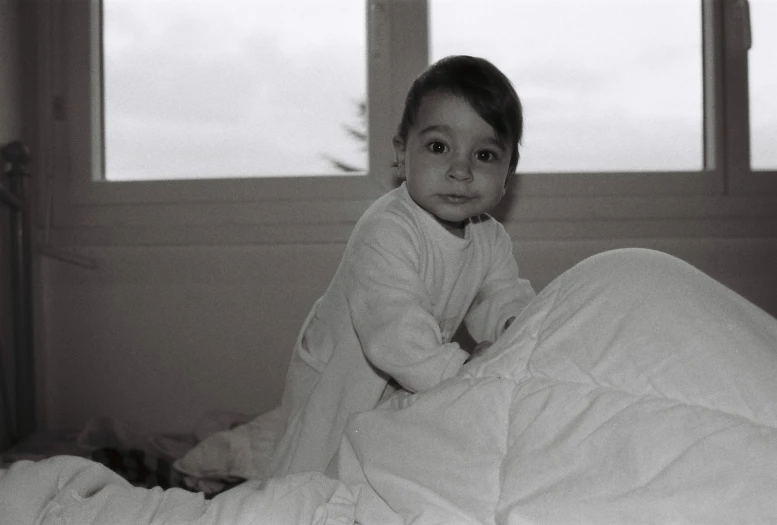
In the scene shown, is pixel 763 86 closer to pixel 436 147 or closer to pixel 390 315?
pixel 436 147

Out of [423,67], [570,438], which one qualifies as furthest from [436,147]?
[423,67]

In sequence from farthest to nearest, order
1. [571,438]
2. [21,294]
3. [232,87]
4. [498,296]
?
[232,87] < [21,294] < [498,296] < [571,438]

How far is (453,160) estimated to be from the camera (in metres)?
1.17

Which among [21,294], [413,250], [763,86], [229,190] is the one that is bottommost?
[21,294]

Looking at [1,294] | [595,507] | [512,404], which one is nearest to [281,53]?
[1,294]

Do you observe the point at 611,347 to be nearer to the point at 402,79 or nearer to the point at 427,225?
the point at 427,225

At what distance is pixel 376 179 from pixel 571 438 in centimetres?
141

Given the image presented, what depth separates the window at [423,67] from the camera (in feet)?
6.33

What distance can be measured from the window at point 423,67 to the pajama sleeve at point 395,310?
0.79 meters

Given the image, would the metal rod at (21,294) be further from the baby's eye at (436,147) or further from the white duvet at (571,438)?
the white duvet at (571,438)

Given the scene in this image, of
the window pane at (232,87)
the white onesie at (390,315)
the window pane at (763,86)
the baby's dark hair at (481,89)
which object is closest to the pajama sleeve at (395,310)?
the white onesie at (390,315)

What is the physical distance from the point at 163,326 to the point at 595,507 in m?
1.58

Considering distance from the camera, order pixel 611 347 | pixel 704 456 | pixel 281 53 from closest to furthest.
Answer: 1. pixel 704 456
2. pixel 611 347
3. pixel 281 53

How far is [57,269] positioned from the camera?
1.95m
